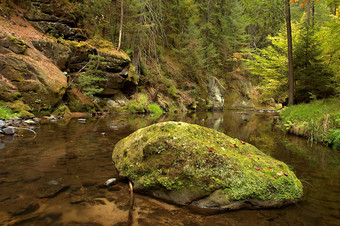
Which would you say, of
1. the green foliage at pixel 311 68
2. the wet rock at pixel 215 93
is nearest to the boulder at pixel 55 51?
the green foliage at pixel 311 68

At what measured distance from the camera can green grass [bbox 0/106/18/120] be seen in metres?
6.93

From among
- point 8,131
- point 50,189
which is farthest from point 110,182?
point 8,131

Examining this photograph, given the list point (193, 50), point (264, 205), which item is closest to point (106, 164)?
point (264, 205)

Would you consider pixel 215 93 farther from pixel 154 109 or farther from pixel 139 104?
pixel 139 104

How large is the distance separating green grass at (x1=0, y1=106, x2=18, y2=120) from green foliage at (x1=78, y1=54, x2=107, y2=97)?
193 inches

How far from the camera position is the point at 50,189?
248cm

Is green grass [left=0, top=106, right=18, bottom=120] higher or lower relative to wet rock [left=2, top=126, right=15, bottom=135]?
higher

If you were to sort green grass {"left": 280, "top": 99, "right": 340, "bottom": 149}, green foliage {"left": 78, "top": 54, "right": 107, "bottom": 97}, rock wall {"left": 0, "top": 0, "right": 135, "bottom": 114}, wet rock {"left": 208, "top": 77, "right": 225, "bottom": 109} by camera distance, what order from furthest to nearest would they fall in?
wet rock {"left": 208, "top": 77, "right": 225, "bottom": 109}, green foliage {"left": 78, "top": 54, "right": 107, "bottom": 97}, rock wall {"left": 0, "top": 0, "right": 135, "bottom": 114}, green grass {"left": 280, "top": 99, "right": 340, "bottom": 149}

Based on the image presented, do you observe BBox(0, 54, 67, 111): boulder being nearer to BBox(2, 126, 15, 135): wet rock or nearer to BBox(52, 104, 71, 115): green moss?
BBox(52, 104, 71, 115): green moss

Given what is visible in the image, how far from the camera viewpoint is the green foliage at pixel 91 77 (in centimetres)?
1202

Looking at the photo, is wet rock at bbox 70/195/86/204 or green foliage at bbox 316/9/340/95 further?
green foliage at bbox 316/9/340/95

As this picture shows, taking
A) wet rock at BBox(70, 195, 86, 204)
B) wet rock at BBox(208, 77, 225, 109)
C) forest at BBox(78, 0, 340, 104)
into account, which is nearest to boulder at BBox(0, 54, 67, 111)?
forest at BBox(78, 0, 340, 104)

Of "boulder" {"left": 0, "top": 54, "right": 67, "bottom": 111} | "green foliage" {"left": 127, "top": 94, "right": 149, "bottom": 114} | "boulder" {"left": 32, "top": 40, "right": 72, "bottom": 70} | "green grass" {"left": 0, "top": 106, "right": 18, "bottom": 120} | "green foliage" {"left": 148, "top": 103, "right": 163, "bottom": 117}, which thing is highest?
"boulder" {"left": 32, "top": 40, "right": 72, "bottom": 70}

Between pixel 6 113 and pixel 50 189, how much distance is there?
21.9 ft
